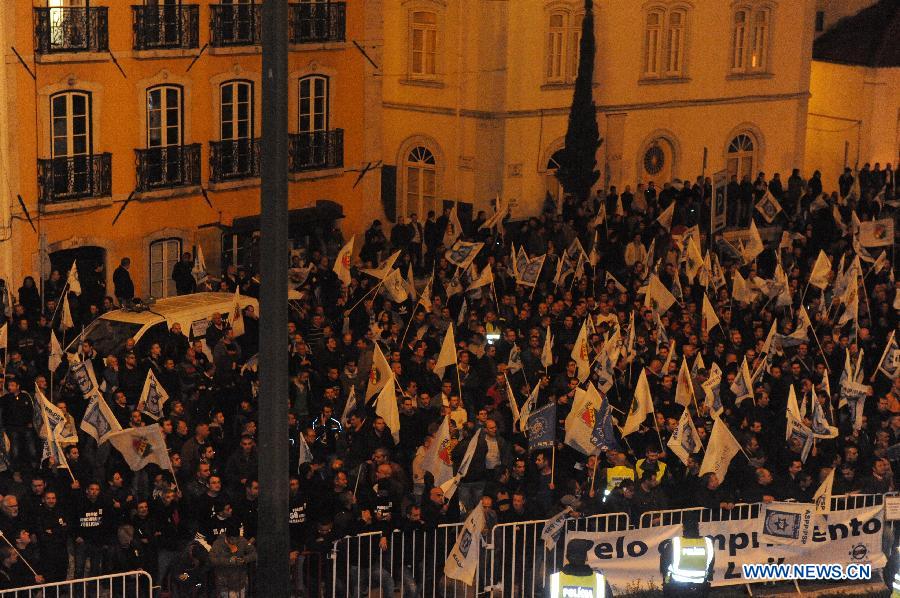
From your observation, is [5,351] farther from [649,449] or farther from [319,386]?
[649,449]

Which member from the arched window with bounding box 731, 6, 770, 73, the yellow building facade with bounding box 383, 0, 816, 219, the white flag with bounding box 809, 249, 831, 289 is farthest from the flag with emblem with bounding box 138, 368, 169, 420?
the arched window with bounding box 731, 6, 770, 73

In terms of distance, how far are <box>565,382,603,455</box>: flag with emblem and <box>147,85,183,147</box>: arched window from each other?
14.5 meters

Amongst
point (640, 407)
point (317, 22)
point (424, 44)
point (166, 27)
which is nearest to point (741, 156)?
point (424, 44)

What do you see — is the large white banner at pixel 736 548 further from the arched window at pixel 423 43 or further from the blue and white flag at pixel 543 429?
the arched window at pixel 423 43

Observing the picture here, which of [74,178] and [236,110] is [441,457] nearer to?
[74,178]

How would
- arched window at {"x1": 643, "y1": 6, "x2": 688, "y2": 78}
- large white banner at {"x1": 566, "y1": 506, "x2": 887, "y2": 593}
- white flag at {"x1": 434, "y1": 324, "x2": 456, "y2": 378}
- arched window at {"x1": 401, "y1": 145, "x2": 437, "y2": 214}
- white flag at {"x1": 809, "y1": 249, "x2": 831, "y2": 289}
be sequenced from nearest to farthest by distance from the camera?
large white banner at {"x1": 566, "y1": 506, "x2": 887, "y2": 593}
white flag at {"x1": 434, "y1": 324, "x2": 456, "y2": 378}
white flag at {"x1": 809, "y1": 249, "x2": 831, "y2": 289}
arched window at {"x1": 401, "y1": 145, "x2": 437, "y2": 214}
arched window at {"x1": 643, "y1": 6, "x2": 688, "y2": 78}

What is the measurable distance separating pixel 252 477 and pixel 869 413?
25.6 feet

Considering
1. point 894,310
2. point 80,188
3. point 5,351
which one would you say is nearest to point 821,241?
point 894,310

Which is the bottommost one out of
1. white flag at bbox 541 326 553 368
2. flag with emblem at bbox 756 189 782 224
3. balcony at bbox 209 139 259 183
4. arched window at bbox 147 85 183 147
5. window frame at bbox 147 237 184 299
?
window frame at bbox 147 237 184 299

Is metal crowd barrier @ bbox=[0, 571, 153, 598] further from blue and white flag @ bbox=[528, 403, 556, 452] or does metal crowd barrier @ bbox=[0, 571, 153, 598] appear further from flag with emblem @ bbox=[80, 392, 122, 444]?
blue and white flag @ bbox=[528, 403, 556, 452]

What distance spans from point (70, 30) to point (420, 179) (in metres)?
11.0

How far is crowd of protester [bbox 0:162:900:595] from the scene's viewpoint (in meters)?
17.6

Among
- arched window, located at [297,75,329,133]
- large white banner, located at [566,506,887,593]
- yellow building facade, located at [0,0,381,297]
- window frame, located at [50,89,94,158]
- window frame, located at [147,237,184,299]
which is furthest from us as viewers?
arched window, located at [297,75,329,133]

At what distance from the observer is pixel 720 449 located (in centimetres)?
1930
